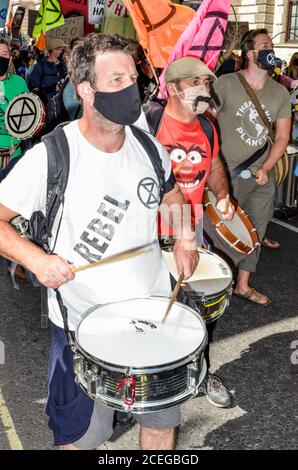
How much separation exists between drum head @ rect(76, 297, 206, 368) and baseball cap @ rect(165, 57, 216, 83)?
1.74 m

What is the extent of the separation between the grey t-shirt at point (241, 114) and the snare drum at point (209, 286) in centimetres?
140

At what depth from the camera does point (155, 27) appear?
17.2 ft

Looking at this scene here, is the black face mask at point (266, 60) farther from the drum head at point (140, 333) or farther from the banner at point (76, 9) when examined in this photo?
the banner at point (76, 9)

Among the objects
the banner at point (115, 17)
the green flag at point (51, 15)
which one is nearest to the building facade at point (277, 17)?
the green flag at point (51, 15)

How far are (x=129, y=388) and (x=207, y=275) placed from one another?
1360 mm

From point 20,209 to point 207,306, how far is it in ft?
4.04

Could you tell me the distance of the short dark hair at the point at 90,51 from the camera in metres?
2.16

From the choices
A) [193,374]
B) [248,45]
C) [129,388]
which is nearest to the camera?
[129,388]

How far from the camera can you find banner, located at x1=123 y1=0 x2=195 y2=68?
5215 mm

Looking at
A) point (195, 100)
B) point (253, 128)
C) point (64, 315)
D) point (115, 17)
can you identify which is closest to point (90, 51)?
point (64, 315)

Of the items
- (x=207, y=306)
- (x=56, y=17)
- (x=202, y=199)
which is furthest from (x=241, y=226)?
(x=56, y=17)

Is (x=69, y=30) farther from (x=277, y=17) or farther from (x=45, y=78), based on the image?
(x=277, y=17)

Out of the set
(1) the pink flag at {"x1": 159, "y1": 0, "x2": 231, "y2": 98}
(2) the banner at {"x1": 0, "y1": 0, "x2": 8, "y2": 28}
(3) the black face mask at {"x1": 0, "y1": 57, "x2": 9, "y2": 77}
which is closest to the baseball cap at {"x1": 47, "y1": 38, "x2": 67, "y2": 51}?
(2) the banner at {"x1": 0, "y1": 0, "x2": 8, "y2": 28}

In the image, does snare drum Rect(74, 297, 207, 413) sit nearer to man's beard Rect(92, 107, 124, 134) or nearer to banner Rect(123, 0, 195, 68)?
man's beard Rect(92, 107, 124, 134)
